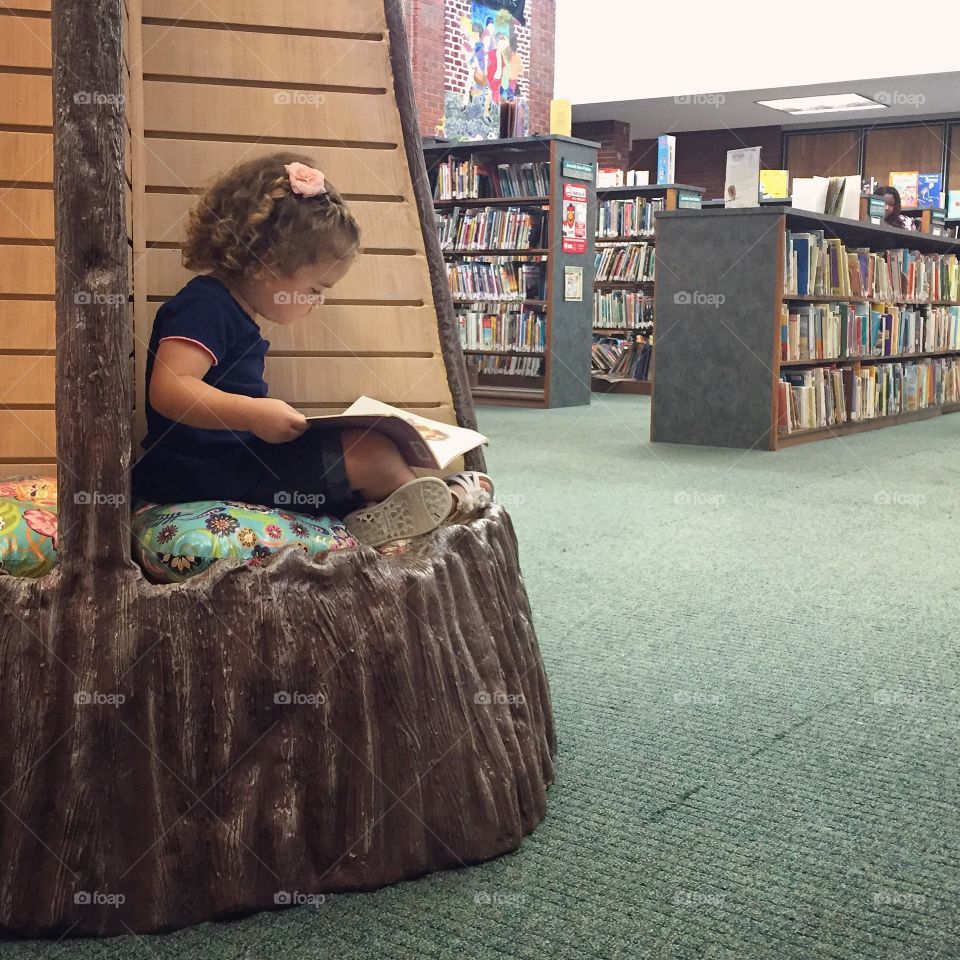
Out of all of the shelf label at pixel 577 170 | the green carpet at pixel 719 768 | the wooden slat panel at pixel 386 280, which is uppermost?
the shelf label at pixel 577 170

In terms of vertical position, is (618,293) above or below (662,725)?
above

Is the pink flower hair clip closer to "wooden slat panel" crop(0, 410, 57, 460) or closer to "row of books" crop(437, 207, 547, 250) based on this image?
"wooden slat panel" crop(0, 410, 57, 460)

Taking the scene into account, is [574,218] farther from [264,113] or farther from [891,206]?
[264,113]

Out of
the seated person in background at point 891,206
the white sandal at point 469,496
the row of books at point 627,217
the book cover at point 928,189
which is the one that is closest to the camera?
the white sandal at point 469,496

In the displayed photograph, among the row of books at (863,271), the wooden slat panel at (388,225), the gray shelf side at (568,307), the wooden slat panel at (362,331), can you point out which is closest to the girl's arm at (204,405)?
the wooden slat panel at (362,331)

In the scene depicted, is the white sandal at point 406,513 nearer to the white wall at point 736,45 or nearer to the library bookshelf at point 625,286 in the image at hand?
the library bookshelf at point 625,286

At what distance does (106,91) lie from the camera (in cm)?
117

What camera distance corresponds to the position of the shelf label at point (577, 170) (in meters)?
7.63

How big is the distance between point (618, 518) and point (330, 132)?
213 cm

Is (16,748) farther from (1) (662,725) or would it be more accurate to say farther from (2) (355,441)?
(1) (662,725)

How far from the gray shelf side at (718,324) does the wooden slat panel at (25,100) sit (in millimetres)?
4089

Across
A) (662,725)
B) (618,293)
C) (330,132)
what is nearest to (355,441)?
(330,132)

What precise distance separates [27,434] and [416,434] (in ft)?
2.48

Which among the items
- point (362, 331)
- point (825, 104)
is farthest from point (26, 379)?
point (825, 104)
